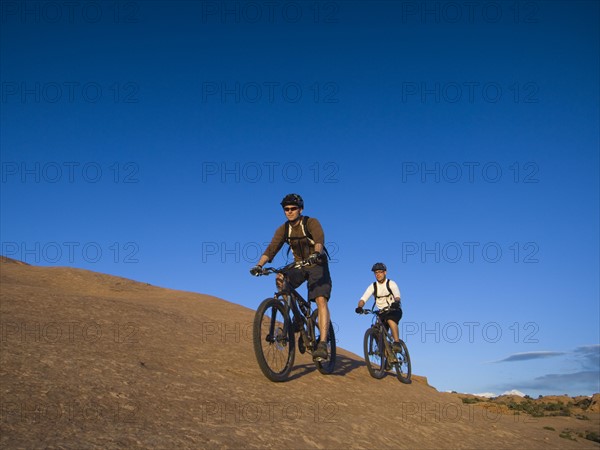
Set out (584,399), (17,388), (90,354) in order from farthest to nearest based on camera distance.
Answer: (584,399)
(90,354)
(17,388)

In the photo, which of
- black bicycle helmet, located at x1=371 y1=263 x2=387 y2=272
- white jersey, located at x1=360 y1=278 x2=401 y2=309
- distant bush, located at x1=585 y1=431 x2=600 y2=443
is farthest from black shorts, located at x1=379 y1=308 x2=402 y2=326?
distant bush, located at x1=585 y1=431 x2=600 y2=443

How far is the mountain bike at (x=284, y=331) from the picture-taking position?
7.53 meters

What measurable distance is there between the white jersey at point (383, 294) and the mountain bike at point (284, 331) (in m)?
3.65

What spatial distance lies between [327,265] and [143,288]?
14611 millimetres

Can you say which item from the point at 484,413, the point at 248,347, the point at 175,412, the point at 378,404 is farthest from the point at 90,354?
the point at 484,413

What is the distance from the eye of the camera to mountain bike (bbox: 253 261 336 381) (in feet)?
24.7

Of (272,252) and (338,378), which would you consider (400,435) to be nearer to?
(338,378)

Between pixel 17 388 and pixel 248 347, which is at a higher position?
pixel 248 347

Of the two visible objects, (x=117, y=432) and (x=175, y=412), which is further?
(x=175, y=412)

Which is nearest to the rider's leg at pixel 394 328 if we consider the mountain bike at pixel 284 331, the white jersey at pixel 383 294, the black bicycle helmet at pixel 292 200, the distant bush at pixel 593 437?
the white jersey at pixel 383 294

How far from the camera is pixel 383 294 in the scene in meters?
12.3

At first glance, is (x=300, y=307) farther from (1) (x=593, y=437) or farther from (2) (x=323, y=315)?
→ (1) (x=593, y=437)

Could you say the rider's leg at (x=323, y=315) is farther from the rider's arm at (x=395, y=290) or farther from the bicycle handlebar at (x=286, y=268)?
the rider's arm at (x=395, y=290)

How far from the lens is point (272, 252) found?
28.5ft
